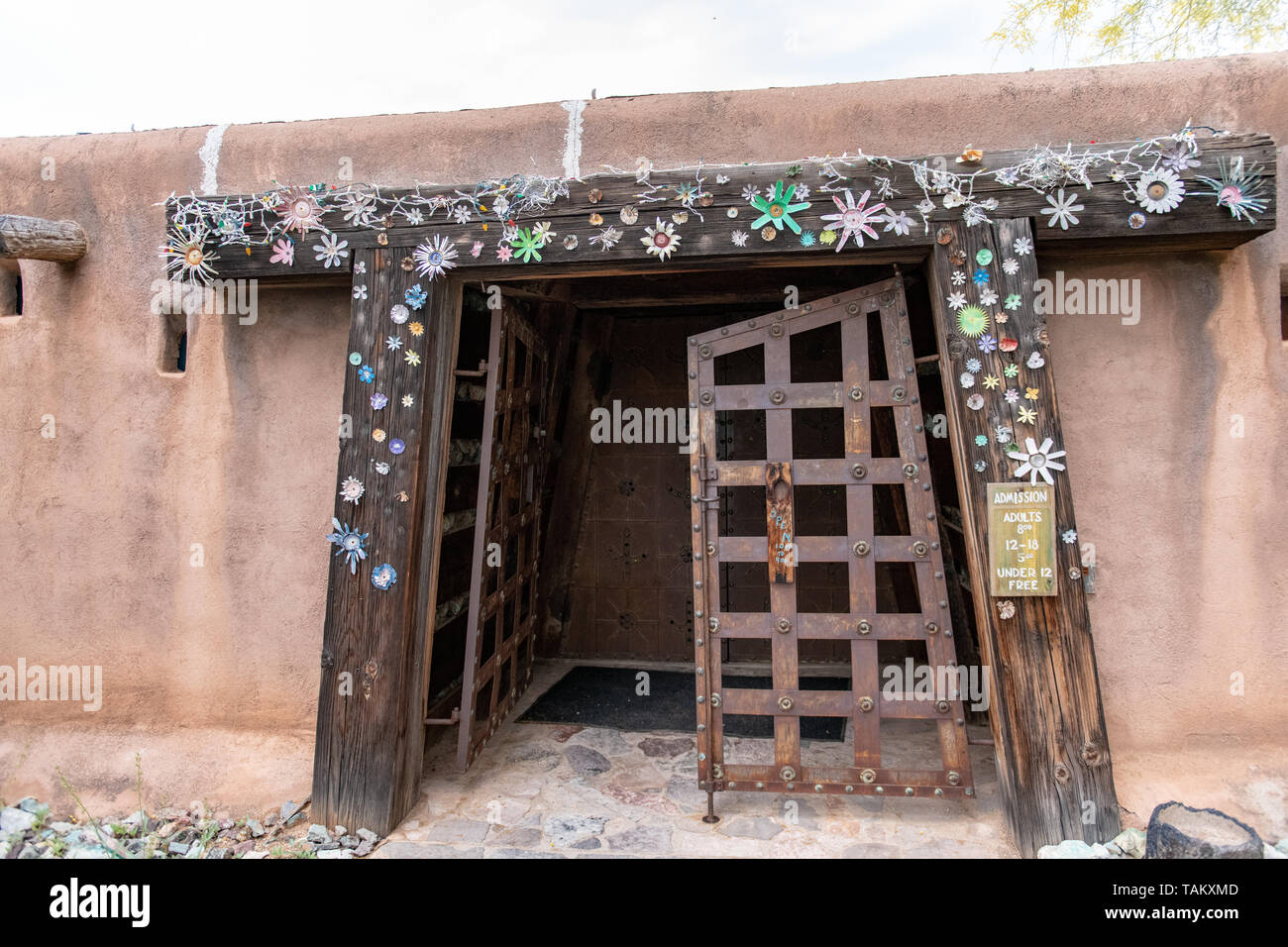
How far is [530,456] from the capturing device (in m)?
4.88

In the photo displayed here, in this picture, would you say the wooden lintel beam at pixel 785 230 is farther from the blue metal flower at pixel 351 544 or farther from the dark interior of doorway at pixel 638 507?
the dark interior of doorway at pixel 638 507

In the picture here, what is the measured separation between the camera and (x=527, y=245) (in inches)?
134

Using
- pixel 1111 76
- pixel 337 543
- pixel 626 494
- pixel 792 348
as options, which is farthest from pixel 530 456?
pixel 1111 76

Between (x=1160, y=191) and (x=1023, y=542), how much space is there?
1.52 metres

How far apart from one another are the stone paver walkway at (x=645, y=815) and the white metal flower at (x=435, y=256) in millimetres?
2470

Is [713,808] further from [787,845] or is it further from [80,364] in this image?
[80,364]

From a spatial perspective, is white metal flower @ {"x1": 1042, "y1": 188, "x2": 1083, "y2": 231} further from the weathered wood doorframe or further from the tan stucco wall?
the tan stucco wall

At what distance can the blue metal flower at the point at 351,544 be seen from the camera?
344 centimetres
